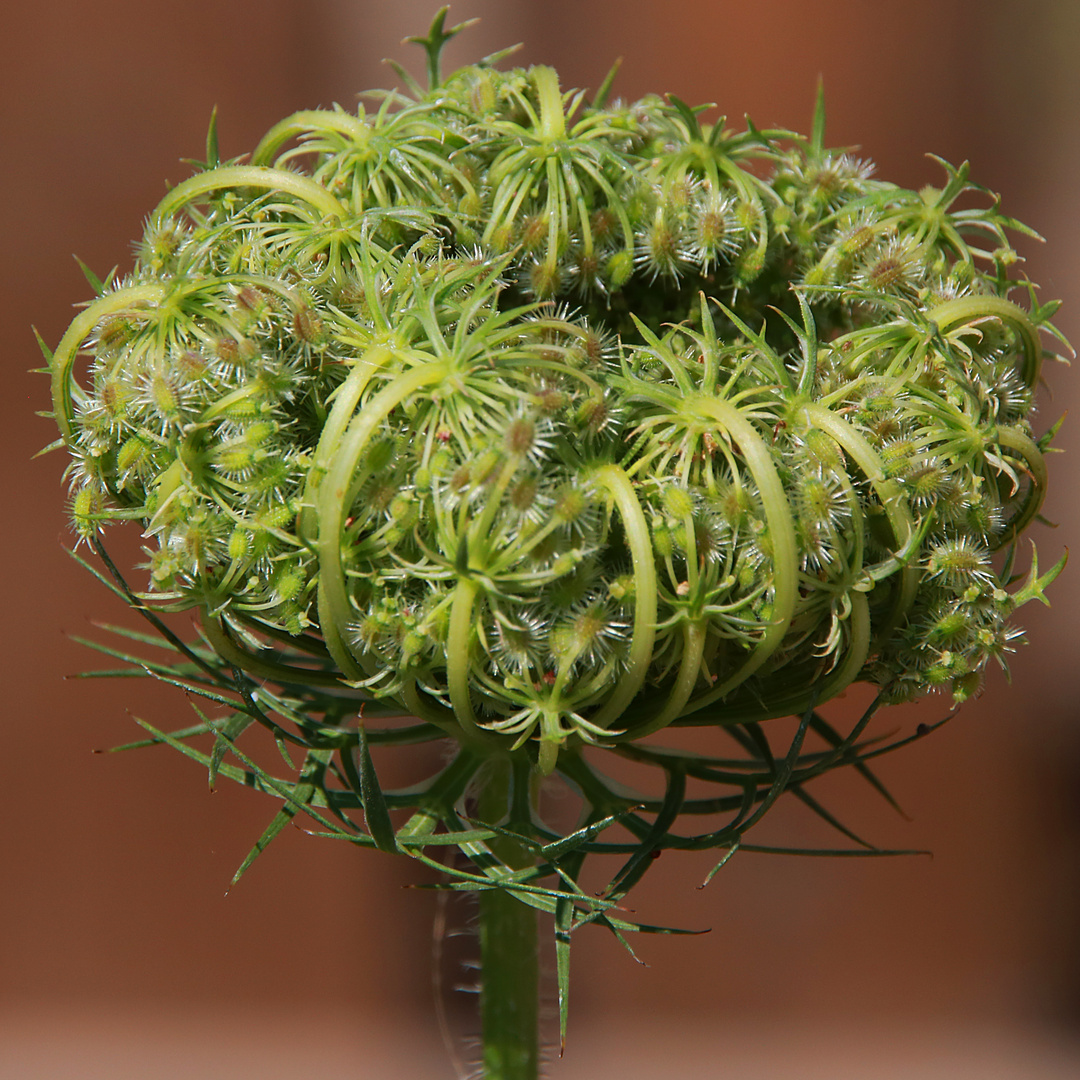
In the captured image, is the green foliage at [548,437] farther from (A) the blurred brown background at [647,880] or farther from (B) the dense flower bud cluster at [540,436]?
(A) the blurred brown background at [647,880]

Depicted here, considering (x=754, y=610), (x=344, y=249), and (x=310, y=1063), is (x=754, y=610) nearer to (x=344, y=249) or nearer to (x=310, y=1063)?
(x=344, y=249)

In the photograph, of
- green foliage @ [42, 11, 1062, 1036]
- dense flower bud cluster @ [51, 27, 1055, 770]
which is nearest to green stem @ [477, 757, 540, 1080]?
green foliage @ [42, 11, 1062, 1036]

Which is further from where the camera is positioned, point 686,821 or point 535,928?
point 686,821

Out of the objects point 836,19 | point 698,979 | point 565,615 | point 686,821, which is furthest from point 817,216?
point 698,979

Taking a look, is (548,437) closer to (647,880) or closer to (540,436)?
(540,436)

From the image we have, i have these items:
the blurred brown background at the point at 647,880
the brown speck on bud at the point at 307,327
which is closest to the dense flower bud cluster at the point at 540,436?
the brown speck on bud at the point at 307,327

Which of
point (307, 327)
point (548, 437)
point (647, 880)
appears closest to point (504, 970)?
point (548, 437)
